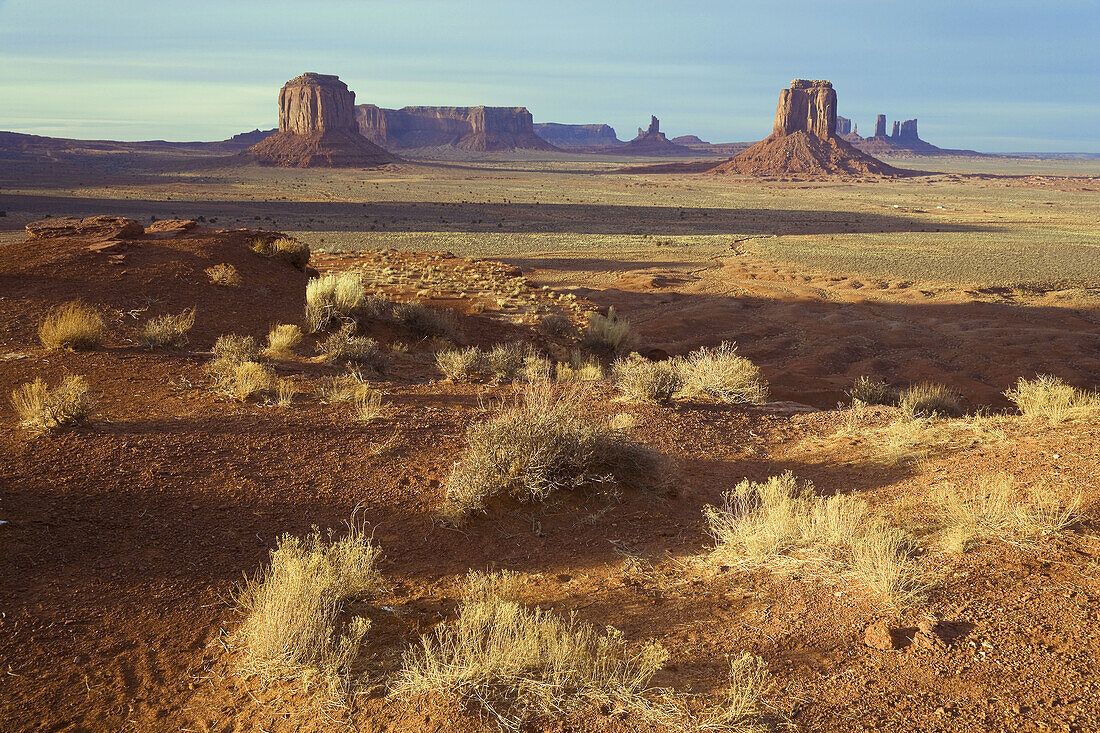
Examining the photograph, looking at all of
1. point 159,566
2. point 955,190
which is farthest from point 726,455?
point 955,190

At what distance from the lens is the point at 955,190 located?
9094cm

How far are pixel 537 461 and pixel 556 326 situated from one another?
10.3 meters

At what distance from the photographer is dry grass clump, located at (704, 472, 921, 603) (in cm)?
421

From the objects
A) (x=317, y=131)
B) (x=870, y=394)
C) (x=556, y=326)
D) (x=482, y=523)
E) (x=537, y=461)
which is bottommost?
(x=870, y=394)

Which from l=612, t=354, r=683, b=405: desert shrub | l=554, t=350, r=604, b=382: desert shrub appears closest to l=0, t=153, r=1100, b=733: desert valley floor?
l=612, t=354, r=683, b=405: desert shrub

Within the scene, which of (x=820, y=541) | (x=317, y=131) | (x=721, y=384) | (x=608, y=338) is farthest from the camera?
(x=317, y=131)

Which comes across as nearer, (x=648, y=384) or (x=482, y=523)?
(x=482, y=523)

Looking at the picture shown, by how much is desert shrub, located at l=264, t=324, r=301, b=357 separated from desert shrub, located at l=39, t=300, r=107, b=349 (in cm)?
206

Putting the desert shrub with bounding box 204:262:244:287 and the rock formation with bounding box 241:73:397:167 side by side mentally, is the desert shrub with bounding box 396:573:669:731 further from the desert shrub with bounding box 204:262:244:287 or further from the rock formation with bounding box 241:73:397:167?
the rock formation with bounding box 241:73:397:167

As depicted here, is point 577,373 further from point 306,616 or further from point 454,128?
point 454,128

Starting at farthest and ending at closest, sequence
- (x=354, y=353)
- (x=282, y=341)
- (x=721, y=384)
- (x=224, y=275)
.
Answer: (x=224, y=275) < (x=282, y=341) < (x=354, y=353) < (x=721, y=384)

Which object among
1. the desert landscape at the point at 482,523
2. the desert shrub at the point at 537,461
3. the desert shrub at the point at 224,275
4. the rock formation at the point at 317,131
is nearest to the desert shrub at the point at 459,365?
the desert landscape at the point at 482,523

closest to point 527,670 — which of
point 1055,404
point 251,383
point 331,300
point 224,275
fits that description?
point 251,383

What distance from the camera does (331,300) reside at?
12.3 metres
